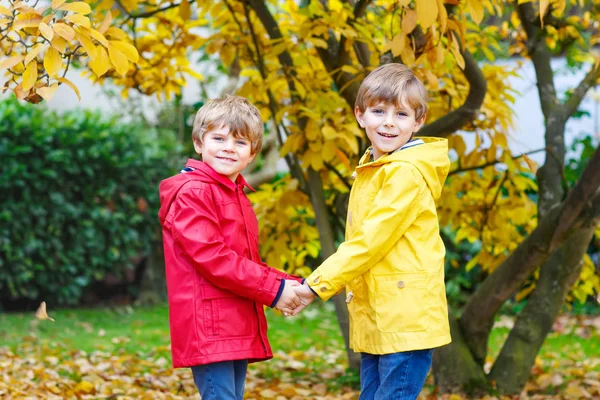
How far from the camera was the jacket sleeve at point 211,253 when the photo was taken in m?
2.35

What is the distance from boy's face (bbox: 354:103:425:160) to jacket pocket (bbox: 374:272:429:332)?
415 millimetres

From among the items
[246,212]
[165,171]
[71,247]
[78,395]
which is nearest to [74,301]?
[71,247]

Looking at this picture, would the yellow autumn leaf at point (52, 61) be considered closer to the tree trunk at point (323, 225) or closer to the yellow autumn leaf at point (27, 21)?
the yellow autumn leaf at point (27, 21)

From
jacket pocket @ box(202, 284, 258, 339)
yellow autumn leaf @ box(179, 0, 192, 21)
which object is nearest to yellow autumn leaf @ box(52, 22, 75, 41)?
jacket pocket @ box(202, 284, 258, 339)

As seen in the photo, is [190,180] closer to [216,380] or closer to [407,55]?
[216,380]

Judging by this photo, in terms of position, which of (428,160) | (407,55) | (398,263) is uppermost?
(407,55)

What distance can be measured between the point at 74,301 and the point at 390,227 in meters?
5.36

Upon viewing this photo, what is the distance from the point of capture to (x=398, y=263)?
7.67 ft

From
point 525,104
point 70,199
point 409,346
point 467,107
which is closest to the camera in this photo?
point 409,346

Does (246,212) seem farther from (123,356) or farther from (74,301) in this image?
(74,301)

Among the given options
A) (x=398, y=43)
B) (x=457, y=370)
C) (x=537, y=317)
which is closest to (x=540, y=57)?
(x=537, y=317)

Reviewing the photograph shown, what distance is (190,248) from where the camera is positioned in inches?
92.7

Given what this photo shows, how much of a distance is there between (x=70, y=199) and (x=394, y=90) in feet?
16.4

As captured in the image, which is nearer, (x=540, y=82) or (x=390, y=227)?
(x=390, y=227)
